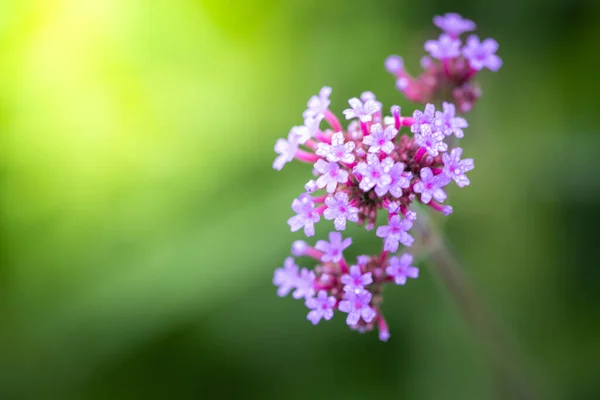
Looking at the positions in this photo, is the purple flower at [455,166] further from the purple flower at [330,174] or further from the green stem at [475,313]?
the green stem at [475,313]

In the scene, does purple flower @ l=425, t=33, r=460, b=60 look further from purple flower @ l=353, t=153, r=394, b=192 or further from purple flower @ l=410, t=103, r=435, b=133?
purple flower @ l=353, t=153, r=394, b=192

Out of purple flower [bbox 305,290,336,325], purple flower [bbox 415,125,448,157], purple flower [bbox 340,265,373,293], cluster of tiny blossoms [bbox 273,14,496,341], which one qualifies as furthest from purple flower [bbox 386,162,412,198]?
purple flower [bbox 305,290,336,325]

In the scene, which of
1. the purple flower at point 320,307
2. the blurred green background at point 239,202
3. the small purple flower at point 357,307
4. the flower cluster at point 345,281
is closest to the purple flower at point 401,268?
the flower cluster at point 345,281

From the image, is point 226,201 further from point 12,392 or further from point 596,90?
point 596,90

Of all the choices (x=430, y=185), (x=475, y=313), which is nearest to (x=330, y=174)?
(x=430, y=185)

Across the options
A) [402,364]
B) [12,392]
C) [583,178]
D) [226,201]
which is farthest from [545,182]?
[12,392]
